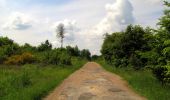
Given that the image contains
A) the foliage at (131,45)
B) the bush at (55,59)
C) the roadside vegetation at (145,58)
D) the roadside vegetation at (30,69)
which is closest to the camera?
the roadside vegetation at (30,69)

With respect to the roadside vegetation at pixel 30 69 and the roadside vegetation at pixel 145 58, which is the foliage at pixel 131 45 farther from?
the roadside vegetation at pixel 30 69

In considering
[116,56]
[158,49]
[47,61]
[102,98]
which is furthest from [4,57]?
[102,98]

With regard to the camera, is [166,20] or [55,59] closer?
[166,20]

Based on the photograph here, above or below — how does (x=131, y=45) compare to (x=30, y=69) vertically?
above

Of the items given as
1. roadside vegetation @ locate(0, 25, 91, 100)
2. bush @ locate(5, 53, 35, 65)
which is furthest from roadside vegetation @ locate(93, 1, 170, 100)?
bush @ locate(5, 53, 35, 65)

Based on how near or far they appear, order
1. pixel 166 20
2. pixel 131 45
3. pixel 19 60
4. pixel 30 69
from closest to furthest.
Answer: pixel 166 20 < pixel 30 69 < pixel 131 45 < pixel 19 60

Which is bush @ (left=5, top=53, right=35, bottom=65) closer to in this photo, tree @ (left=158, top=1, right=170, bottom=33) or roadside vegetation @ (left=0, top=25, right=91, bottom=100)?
roadside vegetation @ (left=0, top=25, right=91, bottom=100)

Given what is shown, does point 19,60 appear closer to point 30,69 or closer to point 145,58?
point 30,69

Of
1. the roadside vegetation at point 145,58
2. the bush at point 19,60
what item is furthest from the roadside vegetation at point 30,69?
the roadside vegetation at point 145,58

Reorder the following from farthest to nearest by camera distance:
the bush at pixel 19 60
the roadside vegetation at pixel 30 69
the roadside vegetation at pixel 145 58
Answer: the bush at pixel 19 60 < the roadside vegetation at pixel 145 58 < the roadside vegetation at pixel 30 69

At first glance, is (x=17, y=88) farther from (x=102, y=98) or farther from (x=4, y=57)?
(x=4, y=57)

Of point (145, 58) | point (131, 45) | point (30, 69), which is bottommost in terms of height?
point (30, 69)

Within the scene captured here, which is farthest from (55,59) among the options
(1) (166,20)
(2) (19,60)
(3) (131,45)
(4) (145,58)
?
(1) (166,20)

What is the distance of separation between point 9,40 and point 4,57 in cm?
1928
